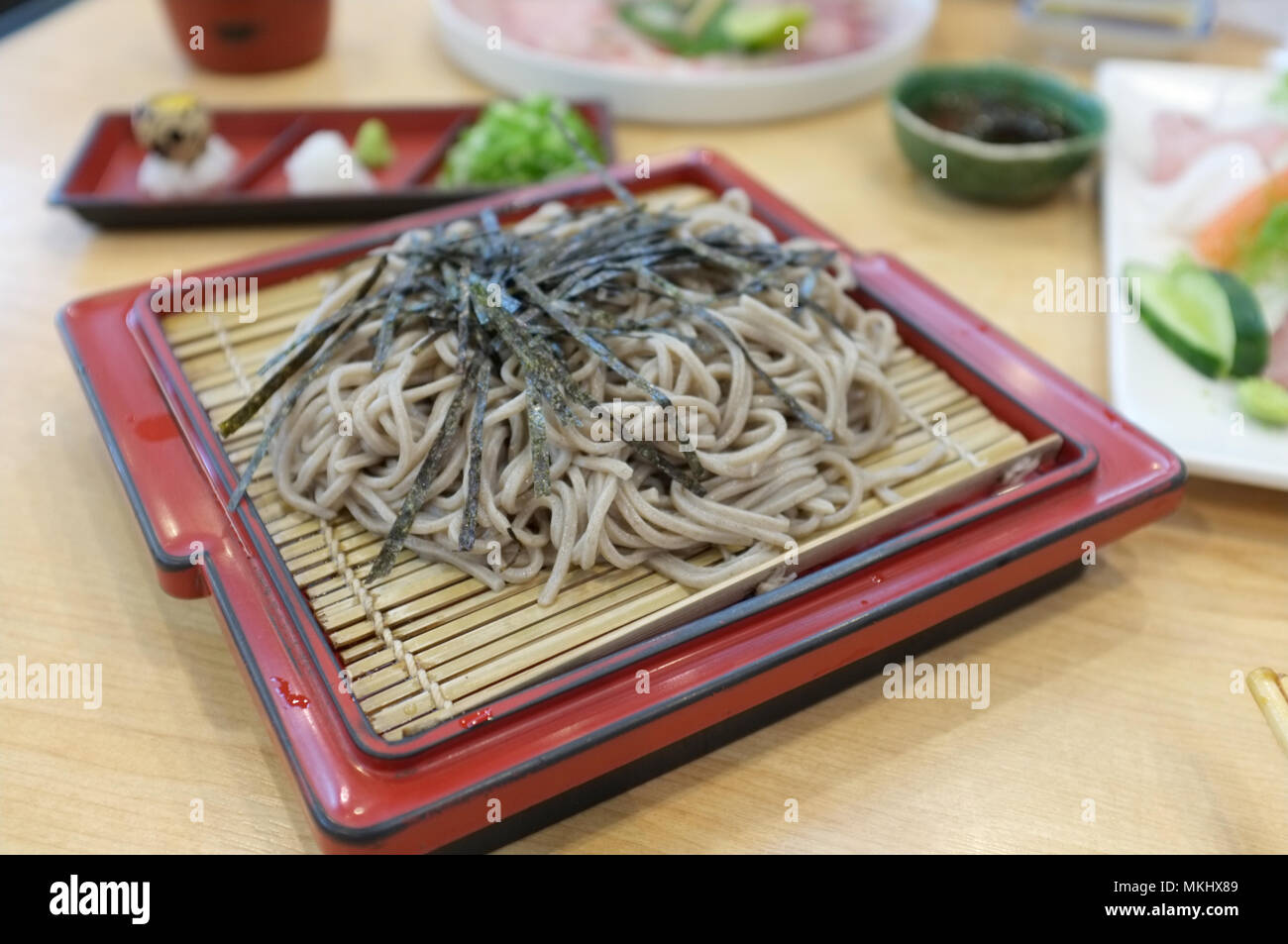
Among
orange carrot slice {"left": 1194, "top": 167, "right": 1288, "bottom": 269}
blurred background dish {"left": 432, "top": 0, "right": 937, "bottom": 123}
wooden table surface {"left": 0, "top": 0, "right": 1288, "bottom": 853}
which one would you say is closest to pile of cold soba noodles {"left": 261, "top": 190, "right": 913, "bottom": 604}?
wooden table surface {"left": 0, "top": 0, "right": 1288, "bottom": 853}

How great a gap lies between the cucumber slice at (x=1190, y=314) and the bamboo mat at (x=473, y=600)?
2.12 ft

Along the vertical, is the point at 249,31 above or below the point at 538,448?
above

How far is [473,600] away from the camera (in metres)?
1.66

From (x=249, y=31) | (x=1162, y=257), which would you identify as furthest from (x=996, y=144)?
(x=249, y=31)

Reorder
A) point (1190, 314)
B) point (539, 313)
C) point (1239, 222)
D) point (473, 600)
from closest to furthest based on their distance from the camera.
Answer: point (473, 600) < point (539, 313) < point (1190, 314) < point (1239, 222)

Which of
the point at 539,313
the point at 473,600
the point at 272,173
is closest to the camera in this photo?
the point at 473,600

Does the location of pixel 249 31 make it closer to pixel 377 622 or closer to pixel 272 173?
pixel 272 173

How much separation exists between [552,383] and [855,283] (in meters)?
0.85

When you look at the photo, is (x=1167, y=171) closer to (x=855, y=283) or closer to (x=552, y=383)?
(x=855, y=283)

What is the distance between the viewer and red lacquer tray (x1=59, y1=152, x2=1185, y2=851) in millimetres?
1370

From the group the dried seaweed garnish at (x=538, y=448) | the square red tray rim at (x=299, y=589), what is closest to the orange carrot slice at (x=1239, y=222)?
the square red tray rim at (x=299, y=589)

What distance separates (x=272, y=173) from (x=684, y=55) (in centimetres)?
156

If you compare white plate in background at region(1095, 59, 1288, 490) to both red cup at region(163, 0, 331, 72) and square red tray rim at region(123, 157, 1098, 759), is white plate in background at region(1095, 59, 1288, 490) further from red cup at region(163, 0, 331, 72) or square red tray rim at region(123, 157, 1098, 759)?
red cup at region(163, 0, 331, 72)

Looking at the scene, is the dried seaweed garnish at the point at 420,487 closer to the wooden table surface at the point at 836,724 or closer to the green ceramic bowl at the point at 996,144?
the wooden table surface at the point at 836,724
